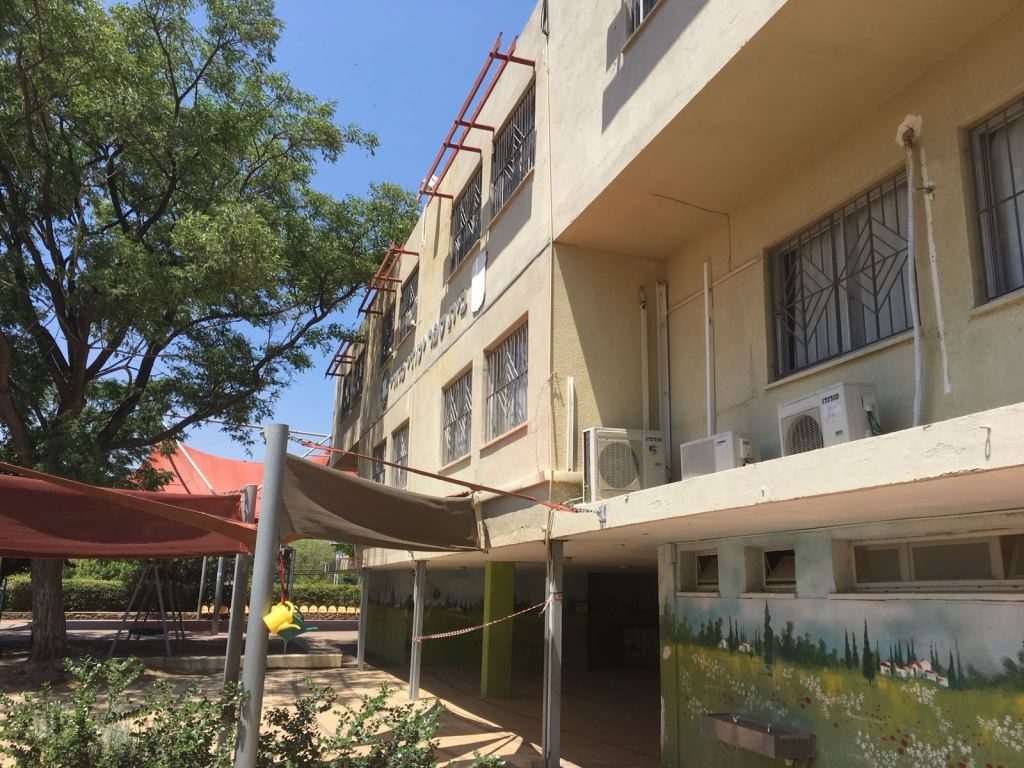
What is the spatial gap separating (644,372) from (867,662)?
12.5 ft

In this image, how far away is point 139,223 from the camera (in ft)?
55.7

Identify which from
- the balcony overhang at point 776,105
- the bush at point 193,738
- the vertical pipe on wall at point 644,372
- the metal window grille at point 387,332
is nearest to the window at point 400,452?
the metal window grille at point 387,332

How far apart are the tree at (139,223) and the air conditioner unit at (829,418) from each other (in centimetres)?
1131

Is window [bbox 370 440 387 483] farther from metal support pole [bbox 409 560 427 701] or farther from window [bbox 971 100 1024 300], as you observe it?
window [bbox 971 100 1024 300]

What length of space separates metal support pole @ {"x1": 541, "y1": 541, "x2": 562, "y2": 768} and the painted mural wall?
1.11 meters

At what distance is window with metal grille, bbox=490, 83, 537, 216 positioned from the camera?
33.1ft

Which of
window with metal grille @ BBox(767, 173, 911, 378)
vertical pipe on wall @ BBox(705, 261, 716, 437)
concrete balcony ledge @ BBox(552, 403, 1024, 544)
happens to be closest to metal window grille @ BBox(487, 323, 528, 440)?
vertical pipe on wall @ BBox(705, 261, 716, 437)

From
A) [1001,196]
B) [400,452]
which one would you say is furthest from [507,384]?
[400,452]

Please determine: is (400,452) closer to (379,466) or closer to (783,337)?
(379,466)

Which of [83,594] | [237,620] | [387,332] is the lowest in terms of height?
[83,594]

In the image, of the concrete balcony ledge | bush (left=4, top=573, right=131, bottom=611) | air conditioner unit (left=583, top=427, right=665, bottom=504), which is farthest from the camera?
bush (left=4, top=573, right=131, bottom=611)

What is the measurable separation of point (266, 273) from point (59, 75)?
15.0 feet

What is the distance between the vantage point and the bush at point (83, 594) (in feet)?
109

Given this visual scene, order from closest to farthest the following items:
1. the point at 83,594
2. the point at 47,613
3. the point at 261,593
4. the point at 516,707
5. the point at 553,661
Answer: the point at 261,593, the point at 553,661, the point at 516,707, the point at 47,613, the point at 83,594
